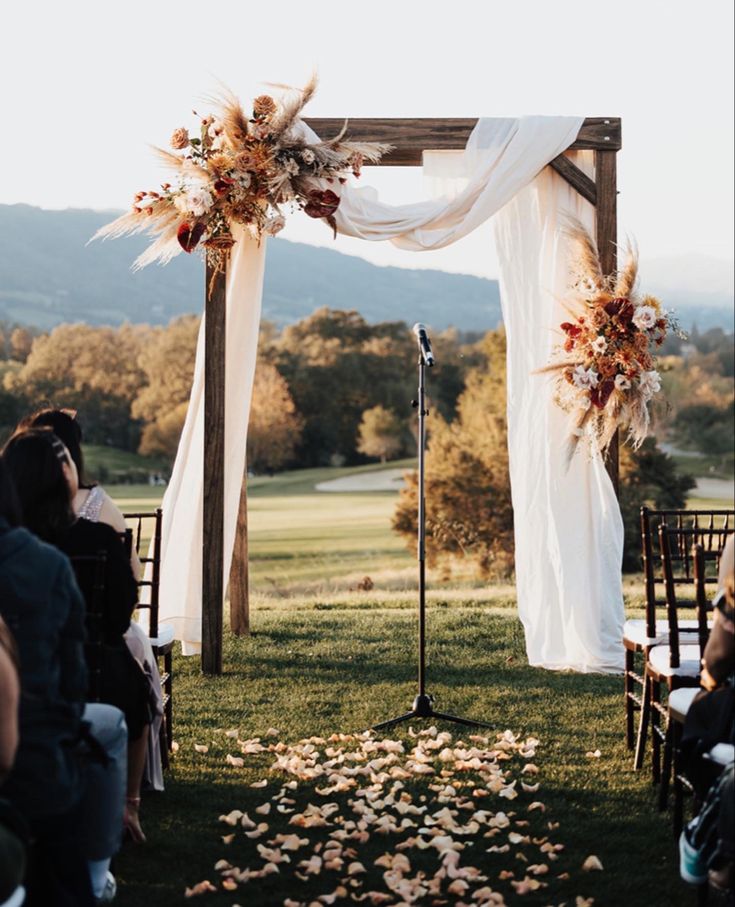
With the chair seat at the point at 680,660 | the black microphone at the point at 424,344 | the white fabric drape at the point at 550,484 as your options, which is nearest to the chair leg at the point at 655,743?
the chair seat at the point at 680,660

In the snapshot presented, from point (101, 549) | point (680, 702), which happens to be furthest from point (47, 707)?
point (680, 702)

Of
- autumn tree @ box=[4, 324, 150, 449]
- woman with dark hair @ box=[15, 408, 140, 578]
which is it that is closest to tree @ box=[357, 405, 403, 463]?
autumn tree @ box=[4, 324, 150, 449]

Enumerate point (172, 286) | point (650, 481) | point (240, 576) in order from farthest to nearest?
point (172, 286) < point (650, 481) < point (240, 576)

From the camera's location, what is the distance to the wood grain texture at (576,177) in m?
5.57

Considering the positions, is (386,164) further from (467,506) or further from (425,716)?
(467,506)

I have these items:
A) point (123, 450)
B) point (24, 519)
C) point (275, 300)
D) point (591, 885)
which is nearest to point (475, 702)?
point (591, 885)

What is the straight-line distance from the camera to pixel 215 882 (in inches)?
121

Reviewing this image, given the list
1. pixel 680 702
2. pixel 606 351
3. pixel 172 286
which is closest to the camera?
pixel 680 702

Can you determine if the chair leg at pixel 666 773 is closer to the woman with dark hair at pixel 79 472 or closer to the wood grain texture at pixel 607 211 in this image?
the woman with dark hair at pixel 79 472

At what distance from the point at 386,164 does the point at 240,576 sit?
2274 mm

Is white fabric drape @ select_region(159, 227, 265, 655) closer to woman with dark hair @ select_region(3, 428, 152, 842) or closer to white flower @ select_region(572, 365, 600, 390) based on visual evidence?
white flower @ select_region(572, 365, 600, 390)

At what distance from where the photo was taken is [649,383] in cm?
541

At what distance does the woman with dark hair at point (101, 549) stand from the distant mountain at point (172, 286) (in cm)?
2866

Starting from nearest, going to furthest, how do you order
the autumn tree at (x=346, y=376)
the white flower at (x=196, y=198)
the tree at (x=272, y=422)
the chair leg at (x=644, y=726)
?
the chair leg at (x=644, y=726) < the white flower at (x=196, y=198) < the tree at (x=272, y=422) < the autumn tree at (x=346, y=376)
